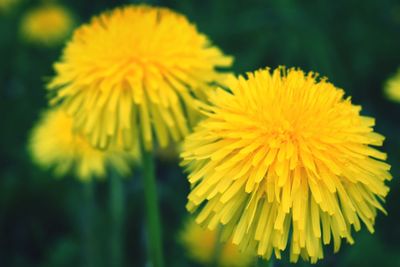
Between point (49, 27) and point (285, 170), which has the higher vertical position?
point (49, 27)

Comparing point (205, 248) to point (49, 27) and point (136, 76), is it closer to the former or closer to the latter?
point (136, 76)

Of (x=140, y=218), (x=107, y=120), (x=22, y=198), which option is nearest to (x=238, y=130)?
(x=107, y=120)

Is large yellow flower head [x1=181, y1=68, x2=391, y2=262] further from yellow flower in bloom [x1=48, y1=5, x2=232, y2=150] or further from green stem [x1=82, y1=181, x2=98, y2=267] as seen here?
green stem [x1=82, y1=181, x2=98, y2=267]

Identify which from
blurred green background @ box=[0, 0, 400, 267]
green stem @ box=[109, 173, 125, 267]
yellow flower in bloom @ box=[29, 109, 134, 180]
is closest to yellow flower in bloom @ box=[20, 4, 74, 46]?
blurred green background @ box=[0, 0, 400, 267]

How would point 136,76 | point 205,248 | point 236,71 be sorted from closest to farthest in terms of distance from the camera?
point 136,76 < point 205,248 < point 236,71

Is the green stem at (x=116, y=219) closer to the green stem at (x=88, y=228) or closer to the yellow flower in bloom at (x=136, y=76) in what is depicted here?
the green stem at (x=88, y=228)

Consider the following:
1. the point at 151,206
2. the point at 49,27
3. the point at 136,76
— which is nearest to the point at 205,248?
the point at 151,206

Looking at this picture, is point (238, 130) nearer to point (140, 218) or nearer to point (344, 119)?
point (344, 119)
